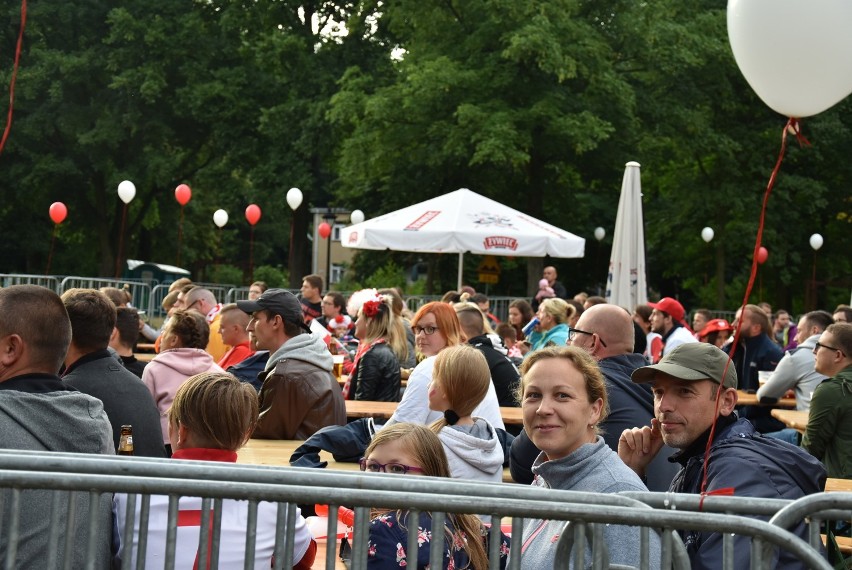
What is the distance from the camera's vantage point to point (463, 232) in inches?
626

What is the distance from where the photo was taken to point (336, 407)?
22.4ft

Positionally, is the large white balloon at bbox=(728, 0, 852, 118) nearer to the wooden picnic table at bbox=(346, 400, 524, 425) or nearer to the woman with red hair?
the woman with red hair

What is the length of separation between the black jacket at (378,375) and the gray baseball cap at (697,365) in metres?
4.68

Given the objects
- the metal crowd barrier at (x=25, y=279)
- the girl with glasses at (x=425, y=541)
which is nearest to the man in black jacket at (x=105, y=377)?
the girl with glasses at (x=425, y=541)

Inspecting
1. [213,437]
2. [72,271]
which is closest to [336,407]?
[213,437]

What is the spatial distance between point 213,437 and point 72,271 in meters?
46.4

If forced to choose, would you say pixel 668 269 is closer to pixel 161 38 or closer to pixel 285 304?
pixel 161 38

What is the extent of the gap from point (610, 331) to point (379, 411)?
7.44 feet

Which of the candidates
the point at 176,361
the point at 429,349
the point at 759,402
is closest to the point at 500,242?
the point at 759,402

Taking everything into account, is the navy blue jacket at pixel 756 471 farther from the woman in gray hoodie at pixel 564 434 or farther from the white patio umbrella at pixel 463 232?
the white patio umbrella at pixel 463 232

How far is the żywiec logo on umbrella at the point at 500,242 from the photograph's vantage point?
15.9 m

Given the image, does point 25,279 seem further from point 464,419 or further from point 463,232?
point 464,419

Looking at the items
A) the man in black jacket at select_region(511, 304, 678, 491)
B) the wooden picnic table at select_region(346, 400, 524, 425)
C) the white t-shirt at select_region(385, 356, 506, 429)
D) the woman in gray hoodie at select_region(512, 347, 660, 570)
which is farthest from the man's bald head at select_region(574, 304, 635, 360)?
the woman in gray hoodie at select_region(512, 347, 660, 570)

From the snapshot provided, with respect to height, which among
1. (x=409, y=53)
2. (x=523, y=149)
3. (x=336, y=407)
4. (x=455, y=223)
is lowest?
(x=336, y=407)
